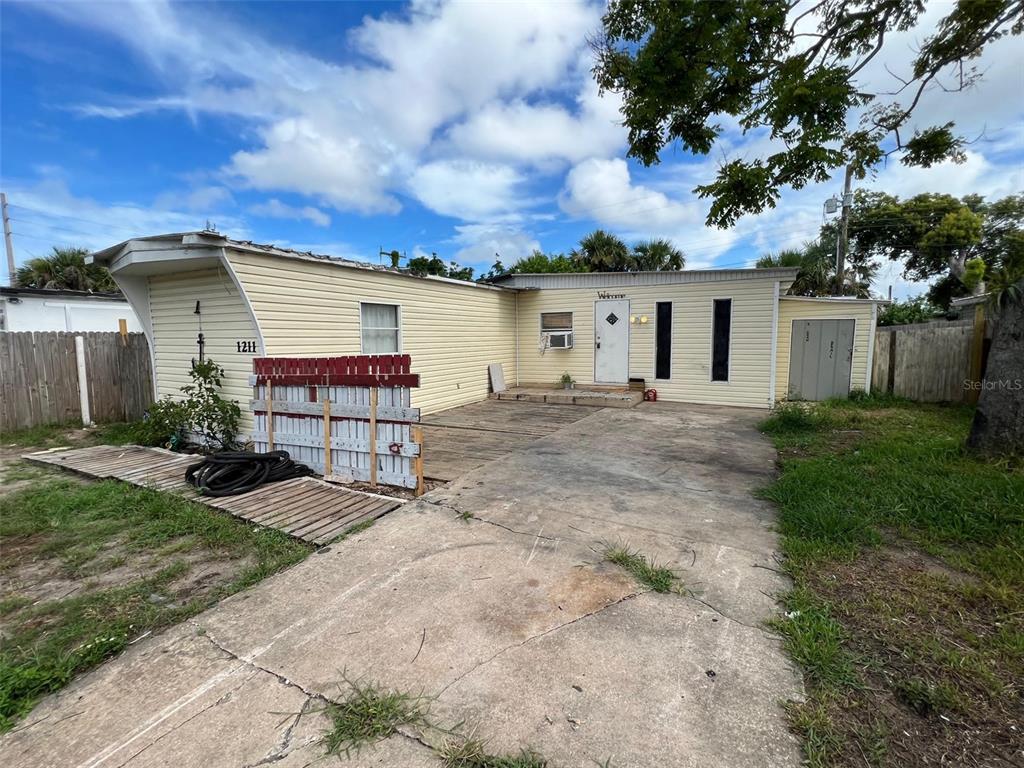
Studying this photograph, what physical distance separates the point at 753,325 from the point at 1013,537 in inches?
279

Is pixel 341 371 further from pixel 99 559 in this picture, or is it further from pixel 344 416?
pixel 99 559

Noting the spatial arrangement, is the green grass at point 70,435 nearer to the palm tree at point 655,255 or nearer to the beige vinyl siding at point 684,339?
the beige vinyl siding at point 684,339

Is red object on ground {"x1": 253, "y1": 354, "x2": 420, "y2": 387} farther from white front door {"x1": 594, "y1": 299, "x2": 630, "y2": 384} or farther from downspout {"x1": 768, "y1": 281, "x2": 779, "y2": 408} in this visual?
downspout {"x1": 768, "y1": 281, "x2": 779, "y2": 408}

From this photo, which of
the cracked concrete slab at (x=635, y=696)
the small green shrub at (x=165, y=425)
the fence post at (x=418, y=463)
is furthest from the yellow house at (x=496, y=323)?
the cracked concrete slab at (x=635, y=696)

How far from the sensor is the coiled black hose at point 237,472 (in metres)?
4.24

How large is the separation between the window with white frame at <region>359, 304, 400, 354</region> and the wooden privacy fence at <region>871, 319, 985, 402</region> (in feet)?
32.6

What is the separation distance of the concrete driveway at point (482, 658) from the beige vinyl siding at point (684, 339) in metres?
6.93

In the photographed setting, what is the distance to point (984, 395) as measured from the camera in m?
4.58

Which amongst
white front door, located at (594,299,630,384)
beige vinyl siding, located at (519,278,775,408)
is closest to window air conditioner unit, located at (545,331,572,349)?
beige vinyl siding, located at (519,278,775,408)

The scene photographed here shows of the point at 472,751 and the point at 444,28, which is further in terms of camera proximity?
the point at 444,28

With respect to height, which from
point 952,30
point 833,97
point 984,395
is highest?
point 952,30

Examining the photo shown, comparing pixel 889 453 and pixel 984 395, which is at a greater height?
pixel 984 395

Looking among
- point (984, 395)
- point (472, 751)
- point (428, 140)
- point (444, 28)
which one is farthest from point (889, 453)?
point (428, 140)

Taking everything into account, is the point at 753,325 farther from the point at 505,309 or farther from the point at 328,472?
the point at 328,472
